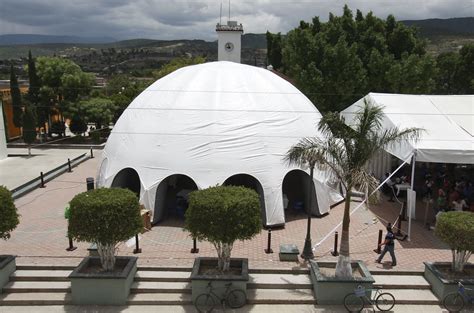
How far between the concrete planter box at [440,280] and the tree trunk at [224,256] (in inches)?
240

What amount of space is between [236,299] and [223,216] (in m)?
2.48

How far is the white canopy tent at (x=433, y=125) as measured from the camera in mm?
14617

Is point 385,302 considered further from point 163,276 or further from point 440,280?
point 163,276

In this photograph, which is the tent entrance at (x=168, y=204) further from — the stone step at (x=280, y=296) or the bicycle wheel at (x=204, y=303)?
the stone step at (x=280, y=296)

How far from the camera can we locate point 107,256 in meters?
11.6

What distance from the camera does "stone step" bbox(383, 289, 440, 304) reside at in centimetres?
1175

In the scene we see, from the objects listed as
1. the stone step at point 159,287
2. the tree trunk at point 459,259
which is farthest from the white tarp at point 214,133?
the tree trunk at point 459,259

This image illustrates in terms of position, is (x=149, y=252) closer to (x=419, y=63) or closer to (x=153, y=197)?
(x=153, y=197)

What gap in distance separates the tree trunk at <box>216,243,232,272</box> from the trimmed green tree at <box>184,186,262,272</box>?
24cm

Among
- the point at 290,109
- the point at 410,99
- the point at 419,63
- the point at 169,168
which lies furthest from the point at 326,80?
the point at 169,168

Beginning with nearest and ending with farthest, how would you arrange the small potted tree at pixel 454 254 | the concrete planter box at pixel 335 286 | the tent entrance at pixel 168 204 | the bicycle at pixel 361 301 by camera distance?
1. the small potted tree at pixel 454 254
2. the bicycle at pixel 361 301
3. the concrete planter box at pixel 335 286
4. the tent entrance at pixel 168 204

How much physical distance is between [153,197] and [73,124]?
78.8 ft

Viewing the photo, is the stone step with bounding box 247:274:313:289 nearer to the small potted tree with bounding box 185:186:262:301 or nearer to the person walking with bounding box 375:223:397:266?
the small potted tree with bounding box 185:186:262:301

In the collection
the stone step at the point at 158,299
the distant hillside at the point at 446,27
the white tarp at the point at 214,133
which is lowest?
the stone step at the point at 158,299
